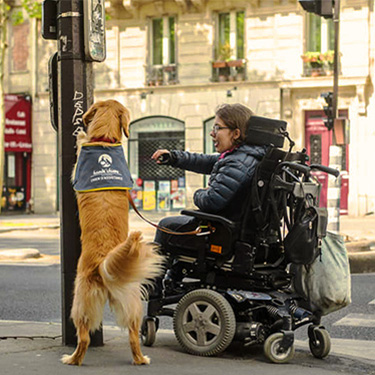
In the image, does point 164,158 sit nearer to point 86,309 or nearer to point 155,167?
point 86,309

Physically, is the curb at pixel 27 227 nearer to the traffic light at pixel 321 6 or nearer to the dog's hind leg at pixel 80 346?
the traffic light at pixel 321 6

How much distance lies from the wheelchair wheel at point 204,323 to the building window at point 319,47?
65.6ft

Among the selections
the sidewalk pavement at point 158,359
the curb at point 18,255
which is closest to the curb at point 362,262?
the curb at point 18,255

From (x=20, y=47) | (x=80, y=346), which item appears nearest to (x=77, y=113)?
(x=80, y=346)

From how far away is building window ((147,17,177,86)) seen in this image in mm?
26609

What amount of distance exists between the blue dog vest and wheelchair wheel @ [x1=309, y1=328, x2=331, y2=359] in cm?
163

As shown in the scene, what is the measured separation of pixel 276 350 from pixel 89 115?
1912 mm

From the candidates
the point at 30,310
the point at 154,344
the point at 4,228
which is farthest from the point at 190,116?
the point at 154,344

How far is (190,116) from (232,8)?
3759mm

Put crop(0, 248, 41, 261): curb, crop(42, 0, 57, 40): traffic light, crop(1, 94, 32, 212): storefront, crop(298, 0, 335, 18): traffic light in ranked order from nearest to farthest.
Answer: crop(42, 0, 57, 40): traffic light < crop(0, 248, 41, 261): curb < crop(298, 0, 335, 18): traffic light < crop(1, 94, 32, 212): storefront

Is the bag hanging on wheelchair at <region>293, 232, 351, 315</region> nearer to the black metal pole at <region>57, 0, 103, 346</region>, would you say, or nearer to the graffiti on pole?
the black metal pole at <region>57, 0, 103, 346</region>

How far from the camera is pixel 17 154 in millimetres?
28875

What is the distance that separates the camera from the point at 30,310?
818 centimetres

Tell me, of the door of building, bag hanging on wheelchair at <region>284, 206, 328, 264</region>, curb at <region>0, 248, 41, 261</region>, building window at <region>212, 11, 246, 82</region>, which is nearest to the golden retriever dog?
bag hanging on wheelchair at <region>284, 206, 328, 264</region>
